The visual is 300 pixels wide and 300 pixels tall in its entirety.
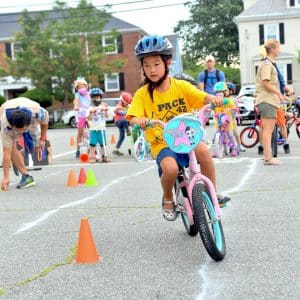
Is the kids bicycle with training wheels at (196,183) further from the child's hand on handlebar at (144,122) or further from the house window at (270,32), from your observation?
the house window at (270,32)

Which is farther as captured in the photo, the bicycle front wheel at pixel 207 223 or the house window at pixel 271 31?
the house window at pixel 271 31

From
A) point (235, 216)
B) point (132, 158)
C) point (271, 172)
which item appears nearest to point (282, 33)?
point (132, 158)

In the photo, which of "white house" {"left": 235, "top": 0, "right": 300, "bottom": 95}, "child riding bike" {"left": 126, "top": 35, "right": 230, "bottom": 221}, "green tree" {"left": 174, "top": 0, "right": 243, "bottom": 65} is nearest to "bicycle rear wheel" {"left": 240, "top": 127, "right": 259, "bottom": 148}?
"child riding bike" {"left": 126, "top": 35, "right": 230, "bottom": 221}

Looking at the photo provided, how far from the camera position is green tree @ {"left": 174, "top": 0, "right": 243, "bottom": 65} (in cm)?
6238

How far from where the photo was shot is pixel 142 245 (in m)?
5.14

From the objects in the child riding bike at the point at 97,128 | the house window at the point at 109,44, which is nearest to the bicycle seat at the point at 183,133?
the child riding bike at the point at 97,128

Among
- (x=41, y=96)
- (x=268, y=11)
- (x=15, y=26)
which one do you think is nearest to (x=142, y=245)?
(x=41, y=96)

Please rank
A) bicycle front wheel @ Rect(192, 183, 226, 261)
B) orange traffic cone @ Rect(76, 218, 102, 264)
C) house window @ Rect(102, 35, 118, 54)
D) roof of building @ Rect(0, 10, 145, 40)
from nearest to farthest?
bicycle front wheel @ Rect(192, 183, 226, 261) → orange traffic cone @ Rect(76, 218, 102, 264) → house window @ Rect(102, 35, 118, 54) → roof of building @ Rect(0, 10, 145, 40)

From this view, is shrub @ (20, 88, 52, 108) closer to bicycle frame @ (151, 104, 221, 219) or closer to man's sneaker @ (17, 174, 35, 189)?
man's sneaker @ (17, 174, 35, 189)

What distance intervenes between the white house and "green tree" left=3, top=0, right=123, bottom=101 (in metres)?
12.7

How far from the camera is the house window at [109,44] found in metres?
35.6

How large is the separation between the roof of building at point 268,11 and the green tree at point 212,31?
1724 cm

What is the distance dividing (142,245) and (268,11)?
134 ft

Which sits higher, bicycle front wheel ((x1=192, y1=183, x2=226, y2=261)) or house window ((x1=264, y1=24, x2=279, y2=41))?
house window ((x1=264, y1=24, x2=279, y2=41))
